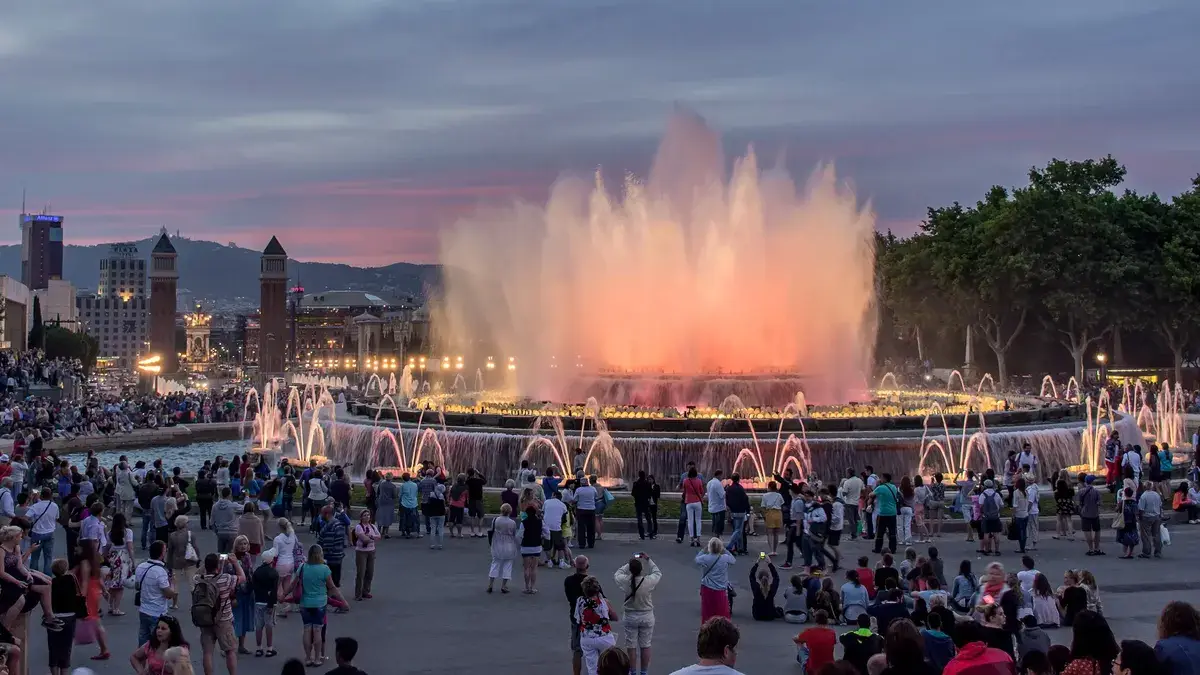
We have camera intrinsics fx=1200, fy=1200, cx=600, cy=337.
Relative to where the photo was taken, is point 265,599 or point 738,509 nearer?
point 265,599

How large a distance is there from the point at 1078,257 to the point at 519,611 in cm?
5622

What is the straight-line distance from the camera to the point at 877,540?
70.0ft

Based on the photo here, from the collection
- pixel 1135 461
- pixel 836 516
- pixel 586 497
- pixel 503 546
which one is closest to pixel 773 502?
pixel 836 516

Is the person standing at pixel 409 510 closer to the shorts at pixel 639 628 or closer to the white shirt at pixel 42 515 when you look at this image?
the white shirt at pixel 42 515

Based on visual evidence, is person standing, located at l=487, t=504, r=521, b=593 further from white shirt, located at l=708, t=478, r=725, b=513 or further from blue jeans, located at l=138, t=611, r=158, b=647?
blue jeans, located at l=138, t=611, r=158, b=647

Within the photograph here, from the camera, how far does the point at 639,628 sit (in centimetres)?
1284

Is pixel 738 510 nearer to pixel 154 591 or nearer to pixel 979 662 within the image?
pixel 154 591

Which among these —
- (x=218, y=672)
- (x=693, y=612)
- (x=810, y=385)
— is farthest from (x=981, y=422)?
(x=218, y=672)

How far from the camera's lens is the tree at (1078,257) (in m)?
64.4

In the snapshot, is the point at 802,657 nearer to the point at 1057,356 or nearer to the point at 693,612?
the point at 693,612

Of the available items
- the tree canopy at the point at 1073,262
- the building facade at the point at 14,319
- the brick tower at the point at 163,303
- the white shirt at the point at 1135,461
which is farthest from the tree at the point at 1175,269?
the brick tower at the point at 163,303

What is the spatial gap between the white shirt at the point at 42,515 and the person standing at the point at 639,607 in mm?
9040

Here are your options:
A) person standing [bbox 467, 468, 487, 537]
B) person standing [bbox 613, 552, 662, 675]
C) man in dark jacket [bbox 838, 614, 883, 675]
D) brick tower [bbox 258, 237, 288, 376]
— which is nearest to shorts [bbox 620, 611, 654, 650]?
person standing [bbox 613, 552, 662, 675]

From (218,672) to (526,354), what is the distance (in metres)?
33.0
